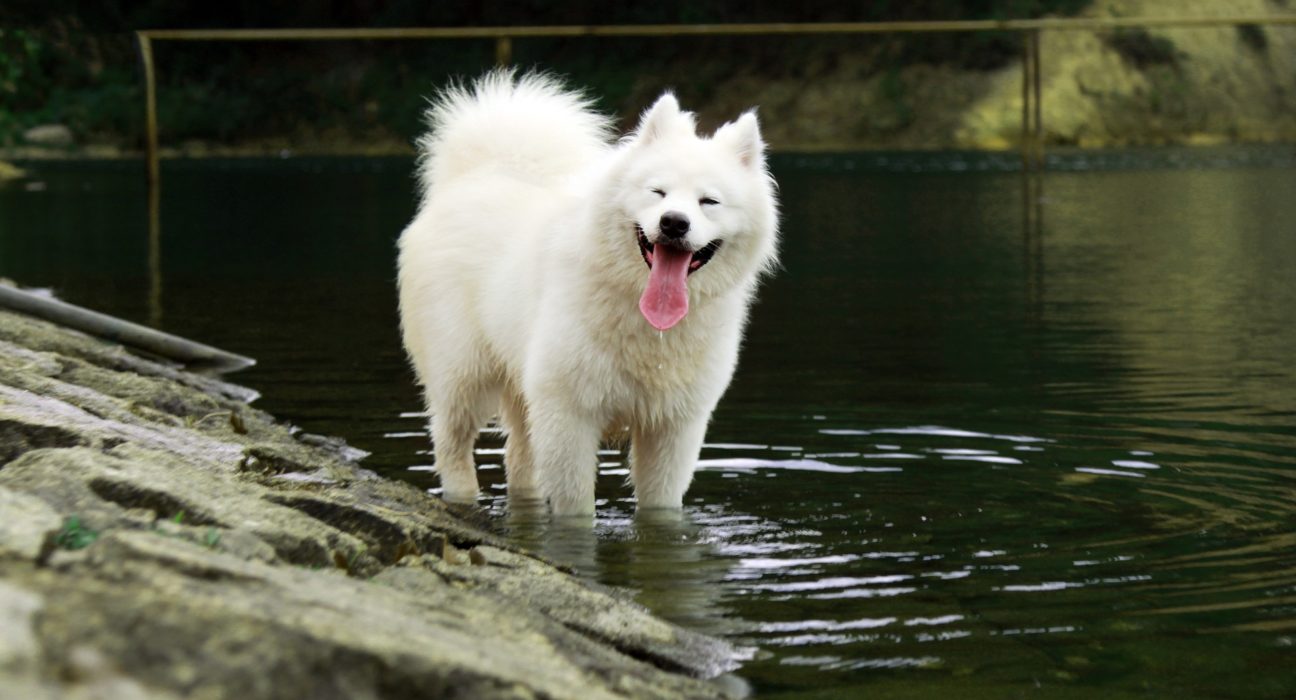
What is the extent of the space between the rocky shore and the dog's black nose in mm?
1147

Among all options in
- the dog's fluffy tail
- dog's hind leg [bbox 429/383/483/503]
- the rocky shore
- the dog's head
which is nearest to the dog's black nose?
the dog's head

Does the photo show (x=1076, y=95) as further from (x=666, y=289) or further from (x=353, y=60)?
(x=666, y=289)

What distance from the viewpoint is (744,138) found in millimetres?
5918

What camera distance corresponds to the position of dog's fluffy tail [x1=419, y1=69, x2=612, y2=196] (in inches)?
276

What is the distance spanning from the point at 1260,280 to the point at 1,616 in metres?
12.8

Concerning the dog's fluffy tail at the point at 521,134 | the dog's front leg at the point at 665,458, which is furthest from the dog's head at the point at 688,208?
the dog's fluffy tail at the point at 521,134

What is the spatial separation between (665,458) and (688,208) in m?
1.04

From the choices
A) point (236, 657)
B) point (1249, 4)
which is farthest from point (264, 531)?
point (1249, 4)

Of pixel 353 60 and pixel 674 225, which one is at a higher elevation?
pixel 353 60

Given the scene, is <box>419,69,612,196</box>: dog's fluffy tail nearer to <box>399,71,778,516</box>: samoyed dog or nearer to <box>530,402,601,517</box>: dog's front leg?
<box>399,71,778,516</box>: samoyed dog

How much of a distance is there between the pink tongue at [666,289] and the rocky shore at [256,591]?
1.03m

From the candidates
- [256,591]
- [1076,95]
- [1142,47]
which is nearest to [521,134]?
[256,591]

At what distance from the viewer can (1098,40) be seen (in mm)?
40250

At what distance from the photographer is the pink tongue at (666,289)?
226 inches
